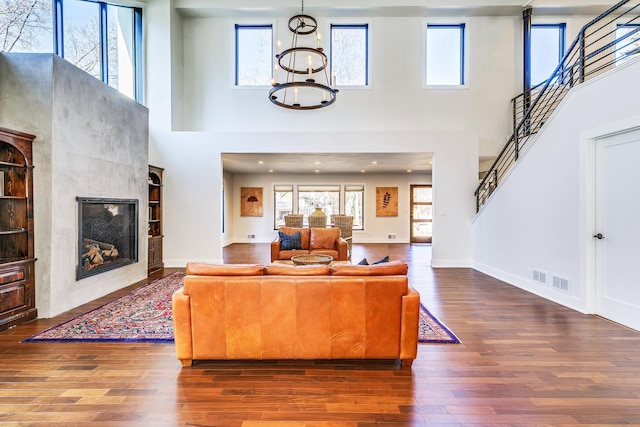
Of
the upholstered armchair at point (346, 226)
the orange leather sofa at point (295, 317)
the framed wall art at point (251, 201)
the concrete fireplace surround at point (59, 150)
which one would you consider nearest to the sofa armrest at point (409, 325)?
the orange leather sofa at point (295, 317)

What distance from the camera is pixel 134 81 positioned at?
627 cm

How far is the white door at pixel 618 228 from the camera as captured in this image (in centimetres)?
315

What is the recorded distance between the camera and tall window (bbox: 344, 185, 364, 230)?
10.8 metres

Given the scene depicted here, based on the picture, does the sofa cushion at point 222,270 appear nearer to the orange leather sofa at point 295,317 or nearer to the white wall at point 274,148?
the orange leather sofa at point 295,317

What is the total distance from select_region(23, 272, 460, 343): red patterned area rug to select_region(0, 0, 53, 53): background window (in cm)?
421

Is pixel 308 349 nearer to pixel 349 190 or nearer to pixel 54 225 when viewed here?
pixel 54 225

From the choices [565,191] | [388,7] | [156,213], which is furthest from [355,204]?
[565,191]

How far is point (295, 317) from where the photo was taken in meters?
2.33

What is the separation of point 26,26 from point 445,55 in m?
8.08

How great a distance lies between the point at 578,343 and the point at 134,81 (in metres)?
8.41

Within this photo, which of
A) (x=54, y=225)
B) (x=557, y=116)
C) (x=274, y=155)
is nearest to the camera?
(x=54, y=225)

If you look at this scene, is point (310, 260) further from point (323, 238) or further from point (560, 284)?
point (560, 284)

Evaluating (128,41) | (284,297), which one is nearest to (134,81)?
(128,41)

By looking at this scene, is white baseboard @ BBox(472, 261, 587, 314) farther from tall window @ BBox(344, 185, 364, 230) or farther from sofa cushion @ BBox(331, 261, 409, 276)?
tall window @ BBox(344, 185, 364, 230)
